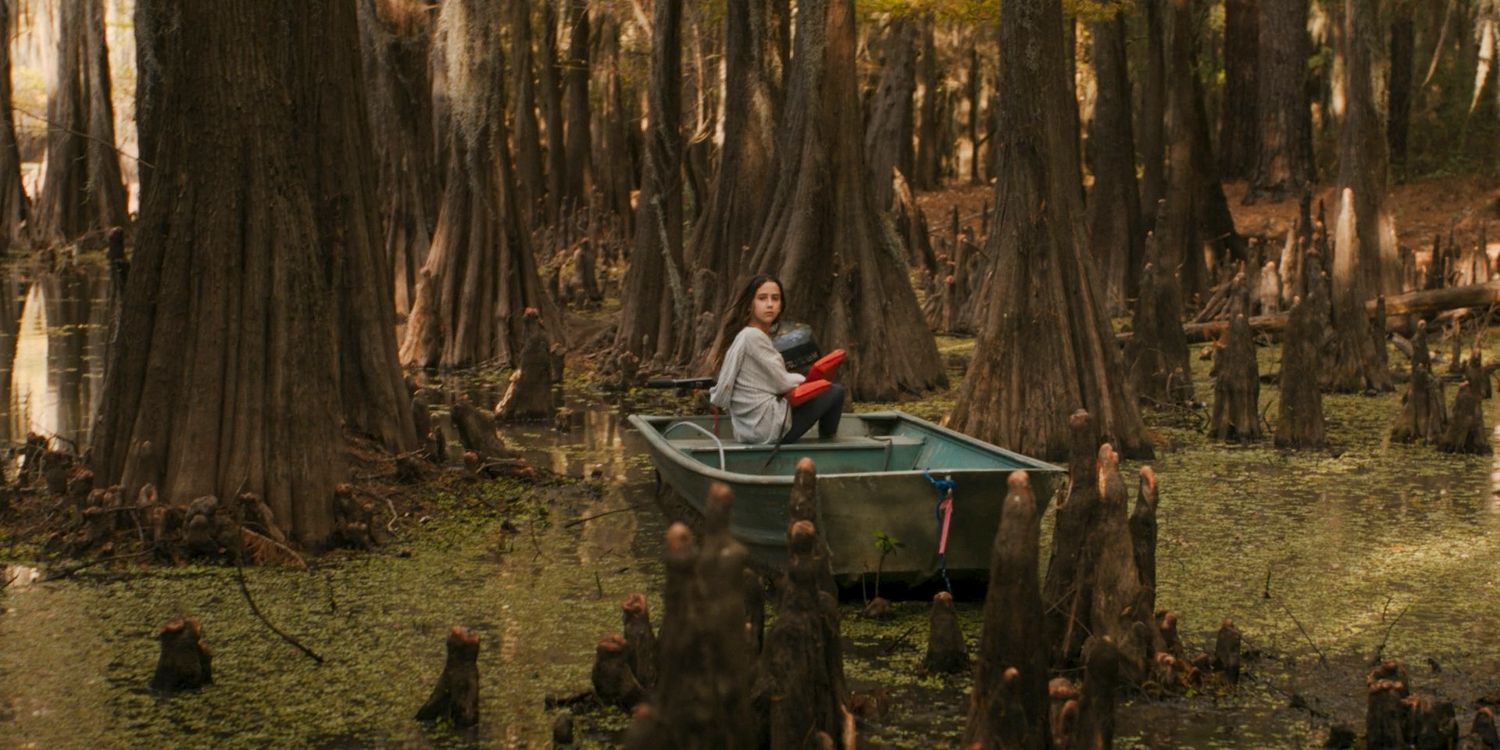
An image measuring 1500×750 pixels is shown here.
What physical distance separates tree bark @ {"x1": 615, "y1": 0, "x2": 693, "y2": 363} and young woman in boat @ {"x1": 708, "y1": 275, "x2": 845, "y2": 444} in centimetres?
637

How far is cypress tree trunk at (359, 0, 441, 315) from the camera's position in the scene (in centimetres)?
1611

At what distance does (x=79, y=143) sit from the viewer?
101 feet

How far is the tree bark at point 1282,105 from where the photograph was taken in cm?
2109

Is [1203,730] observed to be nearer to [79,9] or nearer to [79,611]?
[79,611]

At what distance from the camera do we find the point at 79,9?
3141 cm

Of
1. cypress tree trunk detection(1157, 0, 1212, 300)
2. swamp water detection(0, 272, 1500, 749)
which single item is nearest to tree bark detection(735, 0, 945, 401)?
swamp water detection(0, 272, 1500, 749)

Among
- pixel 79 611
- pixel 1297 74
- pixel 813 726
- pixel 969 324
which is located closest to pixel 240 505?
pixel 79 611

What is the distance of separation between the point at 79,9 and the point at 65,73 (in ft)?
4.81

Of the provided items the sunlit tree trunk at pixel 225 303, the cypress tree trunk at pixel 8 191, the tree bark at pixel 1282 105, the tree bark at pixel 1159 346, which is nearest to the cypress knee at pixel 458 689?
the sunlit tree trunk at pixel 225 303

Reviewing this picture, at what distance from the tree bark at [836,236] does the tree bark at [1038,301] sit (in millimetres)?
2705

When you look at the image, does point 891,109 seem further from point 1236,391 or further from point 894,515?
point 894,515

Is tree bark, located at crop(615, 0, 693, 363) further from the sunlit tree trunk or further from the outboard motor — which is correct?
the sunlit tree trunk

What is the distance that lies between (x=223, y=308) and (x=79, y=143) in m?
25.3

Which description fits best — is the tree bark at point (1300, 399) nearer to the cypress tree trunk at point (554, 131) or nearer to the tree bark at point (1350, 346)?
the tree bark at point (1350, 346)
